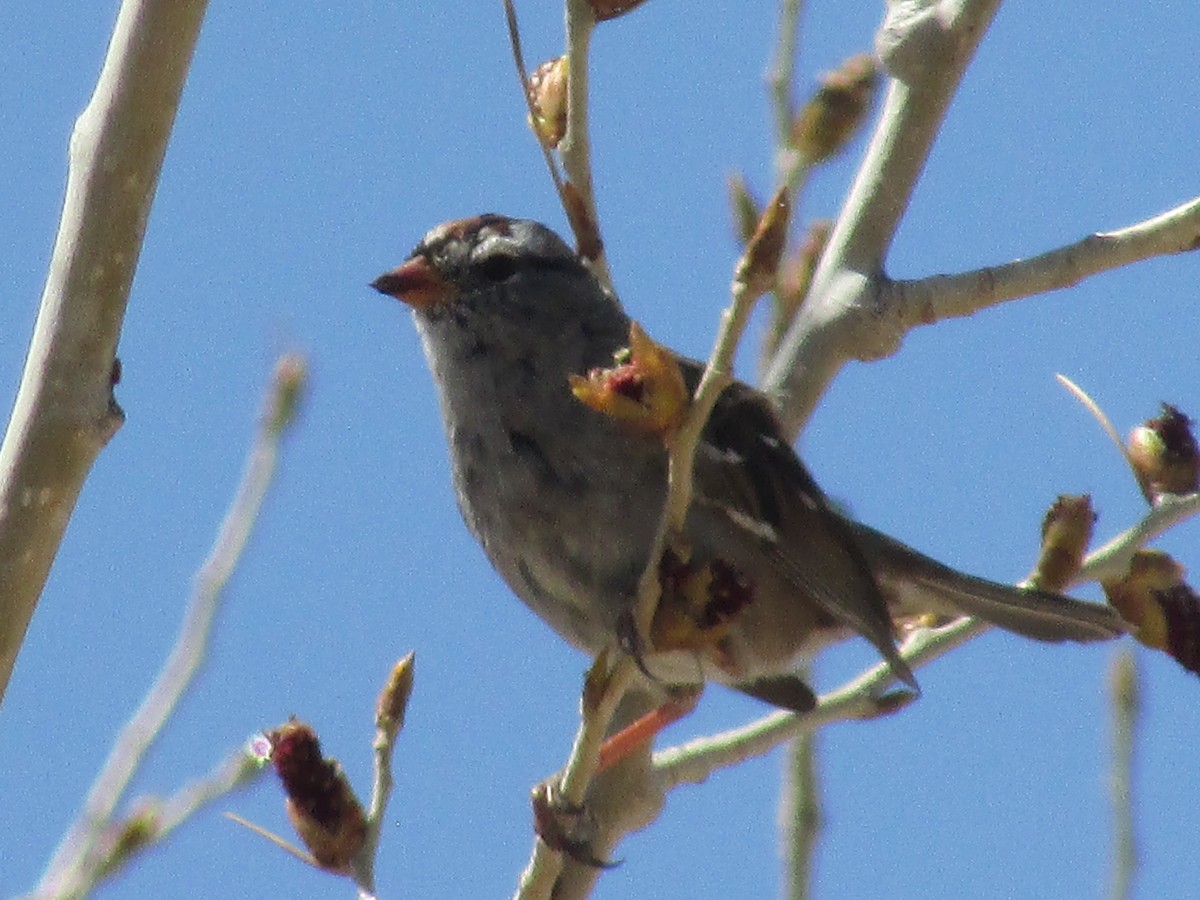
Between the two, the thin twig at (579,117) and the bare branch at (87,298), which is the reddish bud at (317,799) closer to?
the bare branch at (87,298)

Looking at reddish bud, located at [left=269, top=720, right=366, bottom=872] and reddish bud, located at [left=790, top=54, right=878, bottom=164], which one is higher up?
reddish bud, located at [left=790, top=54, right=878, bottom=164]

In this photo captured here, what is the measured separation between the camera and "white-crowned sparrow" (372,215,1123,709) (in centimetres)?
363

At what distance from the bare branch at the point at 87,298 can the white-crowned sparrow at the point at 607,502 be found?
1.37m

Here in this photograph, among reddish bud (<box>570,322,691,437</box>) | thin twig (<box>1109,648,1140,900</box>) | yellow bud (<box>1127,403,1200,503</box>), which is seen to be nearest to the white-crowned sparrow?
thin twig (<box>1109,648,1140,900</box>)

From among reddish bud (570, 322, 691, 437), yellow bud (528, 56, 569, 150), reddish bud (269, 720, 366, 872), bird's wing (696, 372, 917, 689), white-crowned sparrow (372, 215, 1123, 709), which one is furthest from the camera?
bird's wing (696, 372, 917, 689)

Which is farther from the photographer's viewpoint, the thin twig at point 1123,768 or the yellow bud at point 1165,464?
the thin twig at point 1123,768

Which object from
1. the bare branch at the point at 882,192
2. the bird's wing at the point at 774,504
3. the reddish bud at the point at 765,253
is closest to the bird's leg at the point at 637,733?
the bird's wing at the point at 774,504

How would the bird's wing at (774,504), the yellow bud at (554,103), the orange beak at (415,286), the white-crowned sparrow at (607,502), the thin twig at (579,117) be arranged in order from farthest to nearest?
1. the orange beak at (415,286)
2. the bird's wing at (774,504)
3. the white-crowned sparrow at (607,502)
4. the yellow bud at (554,103)
5. the thin twig at (579,117)

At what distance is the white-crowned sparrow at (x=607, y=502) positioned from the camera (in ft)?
11.9

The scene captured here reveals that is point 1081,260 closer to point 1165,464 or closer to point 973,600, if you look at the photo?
point 1165,464

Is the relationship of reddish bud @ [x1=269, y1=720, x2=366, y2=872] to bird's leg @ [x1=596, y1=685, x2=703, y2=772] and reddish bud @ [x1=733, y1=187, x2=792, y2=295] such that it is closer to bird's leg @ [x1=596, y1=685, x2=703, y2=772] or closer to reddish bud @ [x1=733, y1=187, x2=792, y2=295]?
bird's leg @ [x1=596, y1=685, x2=703, y2=772]

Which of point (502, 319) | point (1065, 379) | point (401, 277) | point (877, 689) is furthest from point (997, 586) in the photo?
point (401, 277)

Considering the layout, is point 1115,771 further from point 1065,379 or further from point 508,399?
point 508,399

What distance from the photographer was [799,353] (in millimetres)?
3693
